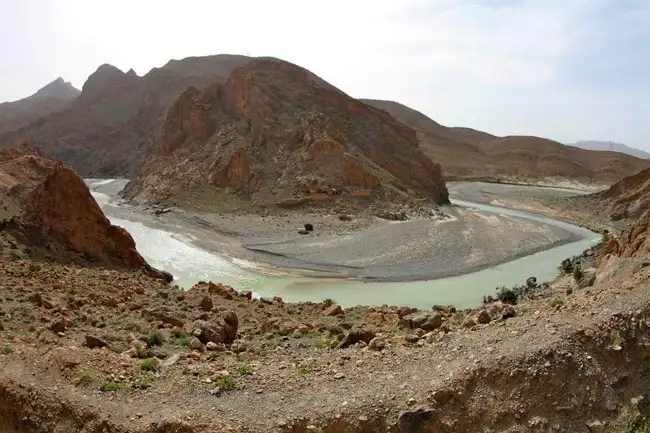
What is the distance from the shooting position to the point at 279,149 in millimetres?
45531

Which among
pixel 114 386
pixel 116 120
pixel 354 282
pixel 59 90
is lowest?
pixel 354 282

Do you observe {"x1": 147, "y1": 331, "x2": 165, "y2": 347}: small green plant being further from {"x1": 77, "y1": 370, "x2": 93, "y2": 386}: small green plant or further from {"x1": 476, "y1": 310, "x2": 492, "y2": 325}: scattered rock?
{"x1": 476, "y1": 310, "x2": 492, "y2": 325}: scattered rock

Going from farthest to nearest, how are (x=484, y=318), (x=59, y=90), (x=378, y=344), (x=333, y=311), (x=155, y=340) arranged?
(x=59, y=90) → (x=333, y=311) → (x=155, y=340) → (x=484, y=318) → (x=378, y=344)

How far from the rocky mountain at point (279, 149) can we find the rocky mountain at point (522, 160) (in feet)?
106

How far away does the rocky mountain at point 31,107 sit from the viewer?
4195 inches

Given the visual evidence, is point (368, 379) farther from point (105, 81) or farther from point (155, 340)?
point (105, 81)

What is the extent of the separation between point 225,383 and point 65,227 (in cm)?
1237

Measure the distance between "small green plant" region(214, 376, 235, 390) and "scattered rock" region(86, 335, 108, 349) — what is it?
2960mm

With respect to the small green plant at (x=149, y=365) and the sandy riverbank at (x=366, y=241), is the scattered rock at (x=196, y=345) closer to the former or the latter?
the small green plant at (x=149, y=365)

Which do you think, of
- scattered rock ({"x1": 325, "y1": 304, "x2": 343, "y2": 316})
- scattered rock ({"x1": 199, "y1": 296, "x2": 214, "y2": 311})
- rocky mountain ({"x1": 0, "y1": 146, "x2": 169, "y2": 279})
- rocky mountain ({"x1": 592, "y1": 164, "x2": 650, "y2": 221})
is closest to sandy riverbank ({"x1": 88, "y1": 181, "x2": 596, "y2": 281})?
rocky mountain ({"x1": 592, "y1": 164, "x2": 650, "y2": 221})

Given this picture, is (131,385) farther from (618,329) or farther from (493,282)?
(493,282)

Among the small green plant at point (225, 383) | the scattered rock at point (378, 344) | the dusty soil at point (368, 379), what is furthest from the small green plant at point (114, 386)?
the scattered rock at point (378, 344)

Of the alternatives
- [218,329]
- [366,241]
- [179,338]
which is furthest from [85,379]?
[366,241]

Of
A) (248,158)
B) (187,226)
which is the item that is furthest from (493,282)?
(248,158)
